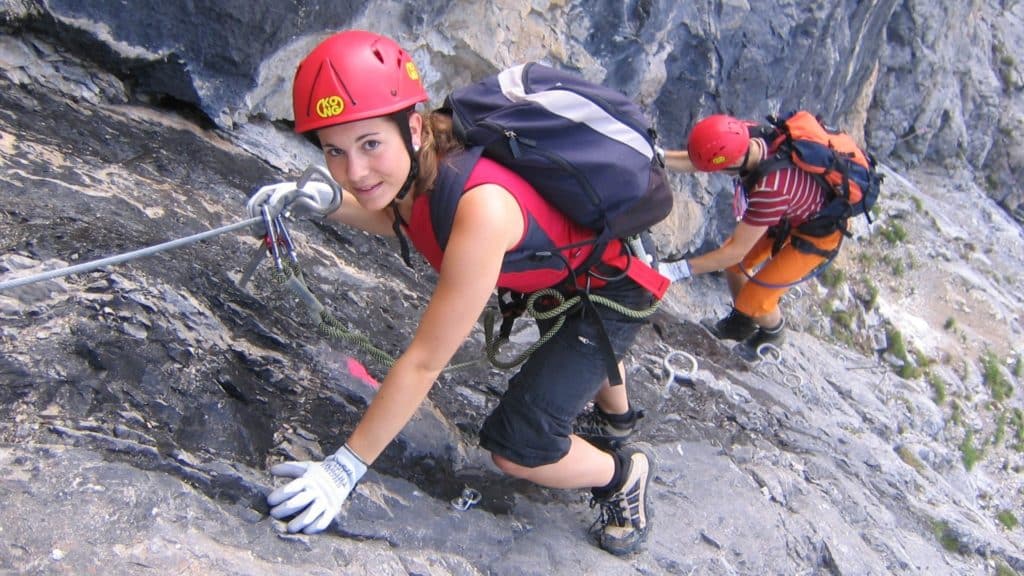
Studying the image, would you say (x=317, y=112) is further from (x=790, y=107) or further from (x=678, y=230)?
(x=790, y=107)

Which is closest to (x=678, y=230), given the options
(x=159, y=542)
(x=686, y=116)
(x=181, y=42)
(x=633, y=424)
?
(x=686, y=116)

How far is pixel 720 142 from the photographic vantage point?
18.8ft

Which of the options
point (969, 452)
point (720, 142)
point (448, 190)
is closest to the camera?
point (448, 190)

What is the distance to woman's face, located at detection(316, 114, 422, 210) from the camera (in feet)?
9.05

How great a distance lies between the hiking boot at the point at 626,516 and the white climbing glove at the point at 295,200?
1884mm

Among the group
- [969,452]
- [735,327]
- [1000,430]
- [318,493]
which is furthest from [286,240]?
[1000,430]

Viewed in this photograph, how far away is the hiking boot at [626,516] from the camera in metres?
3.90

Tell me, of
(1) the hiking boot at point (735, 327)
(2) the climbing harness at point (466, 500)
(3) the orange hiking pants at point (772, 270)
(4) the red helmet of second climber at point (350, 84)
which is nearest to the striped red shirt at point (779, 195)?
(3) the orange hiking pants at point (772, 270)

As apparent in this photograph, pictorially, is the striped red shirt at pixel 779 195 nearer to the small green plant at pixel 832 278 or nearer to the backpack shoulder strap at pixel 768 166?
the backpack shoulder strap at pixel 768 166

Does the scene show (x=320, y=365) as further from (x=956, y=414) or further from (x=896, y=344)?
(x=956, y=414)

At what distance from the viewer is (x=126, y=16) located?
15.1ft

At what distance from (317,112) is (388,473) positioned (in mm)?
1664

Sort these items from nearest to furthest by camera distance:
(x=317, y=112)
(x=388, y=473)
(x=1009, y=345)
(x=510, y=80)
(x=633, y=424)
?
(x=317, y=112)
(x=510, y=80)
(x=388, y=473)
(x=633, y=424)
(x=1009, y=345)

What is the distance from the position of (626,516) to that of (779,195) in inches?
117
